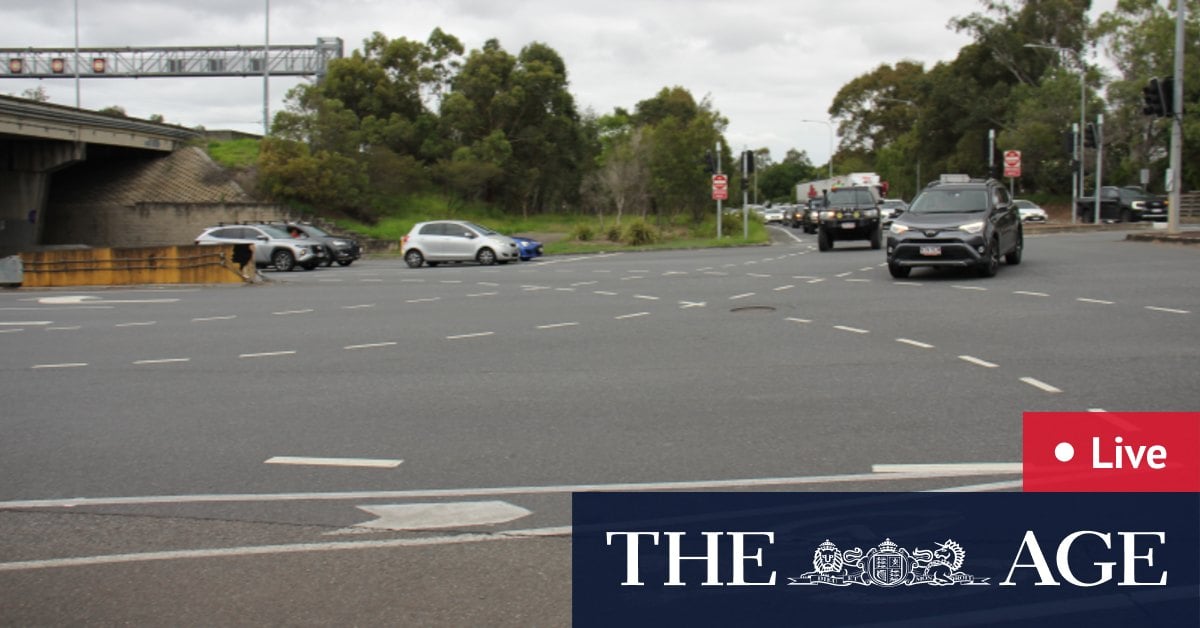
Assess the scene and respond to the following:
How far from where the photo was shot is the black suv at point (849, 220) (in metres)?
30.2

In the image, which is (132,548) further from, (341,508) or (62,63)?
(62,63)

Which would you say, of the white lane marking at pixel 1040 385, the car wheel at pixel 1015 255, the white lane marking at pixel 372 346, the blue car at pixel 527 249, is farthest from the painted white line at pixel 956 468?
the blue car at pixel 527 249

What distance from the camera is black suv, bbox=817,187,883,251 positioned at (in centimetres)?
3023

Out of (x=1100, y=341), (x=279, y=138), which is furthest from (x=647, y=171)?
(x=1100, y=341)

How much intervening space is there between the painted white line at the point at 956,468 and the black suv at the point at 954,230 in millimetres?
12853

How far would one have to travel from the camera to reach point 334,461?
6.95 meters

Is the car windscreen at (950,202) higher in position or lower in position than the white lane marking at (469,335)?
higher

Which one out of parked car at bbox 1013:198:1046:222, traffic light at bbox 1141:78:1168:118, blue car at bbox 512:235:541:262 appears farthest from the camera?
parked car at bbox 1013:198:1046:222

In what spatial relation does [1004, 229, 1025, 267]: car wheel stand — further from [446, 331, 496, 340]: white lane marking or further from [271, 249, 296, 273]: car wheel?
[271, 249, 296, 273]: car wheel

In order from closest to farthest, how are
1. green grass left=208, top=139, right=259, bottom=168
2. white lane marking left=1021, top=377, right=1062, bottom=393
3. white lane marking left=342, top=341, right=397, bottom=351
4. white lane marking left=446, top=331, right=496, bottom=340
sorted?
white lane marking left=1021, top=377, right=1062, bottom=393
white lane marking left=342, top=341, right=397, bottom=351
white lane marking left=446, top=331, right=496, bottom=340
green grass left=208, top=139, right=259, bottom=168

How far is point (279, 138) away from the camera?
167 ft

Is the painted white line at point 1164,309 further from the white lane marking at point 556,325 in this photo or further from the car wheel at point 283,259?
the car wheel at point 283,259

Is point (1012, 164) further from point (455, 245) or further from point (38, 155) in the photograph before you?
point (38, 155)

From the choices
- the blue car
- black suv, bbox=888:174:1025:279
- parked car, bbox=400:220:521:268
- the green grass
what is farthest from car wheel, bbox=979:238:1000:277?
the green grass
